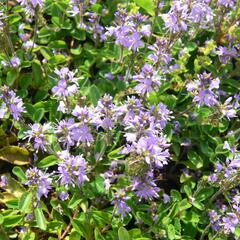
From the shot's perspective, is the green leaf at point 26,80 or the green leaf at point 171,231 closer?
the green leaf at point 171,231

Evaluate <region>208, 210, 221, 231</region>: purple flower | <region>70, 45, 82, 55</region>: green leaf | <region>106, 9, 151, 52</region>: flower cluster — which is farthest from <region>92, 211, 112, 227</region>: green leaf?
<region>70, 45, 82, 55</region>: green leaf

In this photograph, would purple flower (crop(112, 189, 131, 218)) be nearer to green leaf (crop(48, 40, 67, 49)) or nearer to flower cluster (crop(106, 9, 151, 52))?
flower cluster (crop(106, 9, 151, 52))

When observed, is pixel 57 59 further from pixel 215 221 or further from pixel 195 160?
pixel 215 221

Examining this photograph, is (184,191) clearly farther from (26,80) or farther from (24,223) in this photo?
(26,80)

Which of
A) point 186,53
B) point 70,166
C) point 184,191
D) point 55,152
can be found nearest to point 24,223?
point 55,152

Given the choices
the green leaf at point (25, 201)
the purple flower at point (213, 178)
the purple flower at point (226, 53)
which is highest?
the purple flower at point (226, 53)

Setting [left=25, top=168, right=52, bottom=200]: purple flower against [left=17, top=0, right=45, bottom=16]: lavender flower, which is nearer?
[left=25, top=168, right=52, bottom=200]: purple flower

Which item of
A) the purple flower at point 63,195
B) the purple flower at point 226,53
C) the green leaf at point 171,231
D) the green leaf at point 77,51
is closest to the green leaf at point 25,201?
the purple flower at point 63,195

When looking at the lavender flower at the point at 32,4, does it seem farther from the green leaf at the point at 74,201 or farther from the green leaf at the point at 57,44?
the green leaf at the point at 74,201
